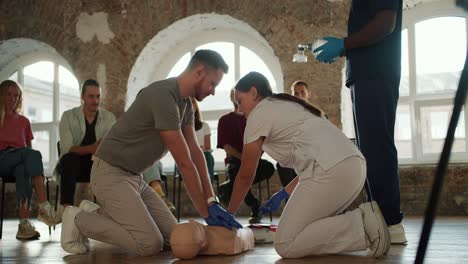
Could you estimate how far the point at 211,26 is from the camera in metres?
6.02

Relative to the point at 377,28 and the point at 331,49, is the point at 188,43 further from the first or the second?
the point at 377,28

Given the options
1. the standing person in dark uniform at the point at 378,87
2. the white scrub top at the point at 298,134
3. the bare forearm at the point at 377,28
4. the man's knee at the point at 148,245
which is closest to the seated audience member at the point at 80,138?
the man's knee at the point at 148,245

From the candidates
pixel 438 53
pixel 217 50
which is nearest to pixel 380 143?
pixel 438 53

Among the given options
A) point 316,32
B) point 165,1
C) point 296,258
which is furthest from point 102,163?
point 165,1

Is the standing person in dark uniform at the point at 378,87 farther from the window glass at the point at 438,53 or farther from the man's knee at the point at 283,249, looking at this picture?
the window glass at the point at 438,53

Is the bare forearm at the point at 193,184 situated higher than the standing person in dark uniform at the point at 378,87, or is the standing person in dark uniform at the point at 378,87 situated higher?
the standing person in dark uniform at the point at 378,87

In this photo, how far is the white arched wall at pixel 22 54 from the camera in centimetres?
642

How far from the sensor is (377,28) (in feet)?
7.72

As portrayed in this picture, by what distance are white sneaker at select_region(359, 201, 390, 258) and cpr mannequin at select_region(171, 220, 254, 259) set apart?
54cm

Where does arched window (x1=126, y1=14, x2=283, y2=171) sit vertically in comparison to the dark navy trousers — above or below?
above

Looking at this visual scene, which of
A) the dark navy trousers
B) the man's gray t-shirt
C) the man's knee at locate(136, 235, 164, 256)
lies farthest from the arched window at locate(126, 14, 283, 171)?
the man's knee at locate(136, 235, 164, 256)

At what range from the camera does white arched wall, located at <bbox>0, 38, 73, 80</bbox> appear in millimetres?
6418

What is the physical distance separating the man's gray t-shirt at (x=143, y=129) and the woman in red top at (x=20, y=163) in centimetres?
118

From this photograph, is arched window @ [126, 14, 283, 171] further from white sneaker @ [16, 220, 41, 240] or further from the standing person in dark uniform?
the standing person in dark uniform
